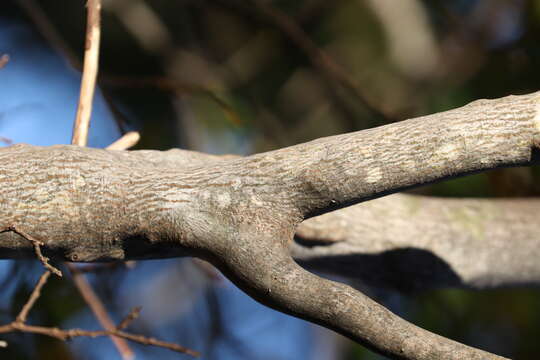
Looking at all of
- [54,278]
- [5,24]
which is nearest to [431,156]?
[54,278]

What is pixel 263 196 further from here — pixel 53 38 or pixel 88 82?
pixel 53 38

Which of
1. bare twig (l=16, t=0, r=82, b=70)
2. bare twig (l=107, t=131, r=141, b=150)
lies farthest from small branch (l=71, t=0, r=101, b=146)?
bare twig (l=16, t=0, r=82, b=70)

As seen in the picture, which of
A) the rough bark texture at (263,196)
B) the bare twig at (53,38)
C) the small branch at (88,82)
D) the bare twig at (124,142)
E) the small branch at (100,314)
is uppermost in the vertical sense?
the bare twig at (53,38)

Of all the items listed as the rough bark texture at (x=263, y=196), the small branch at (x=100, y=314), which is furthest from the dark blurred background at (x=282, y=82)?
the rough bark texture at (x=263, y=196)

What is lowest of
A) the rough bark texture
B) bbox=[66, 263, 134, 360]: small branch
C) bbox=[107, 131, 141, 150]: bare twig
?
bbox=[66, 263, 134, 360]: small branch

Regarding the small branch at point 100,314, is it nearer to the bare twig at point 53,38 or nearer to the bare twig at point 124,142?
the bare twig at point 124,142

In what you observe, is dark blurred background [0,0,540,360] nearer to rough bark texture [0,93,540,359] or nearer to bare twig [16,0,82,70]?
bare twig [16,0,82,70]
